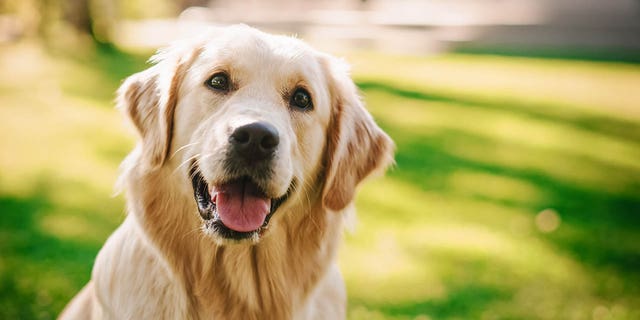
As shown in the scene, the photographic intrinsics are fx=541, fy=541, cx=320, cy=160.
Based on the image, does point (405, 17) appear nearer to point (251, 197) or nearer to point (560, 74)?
point (560, 74)

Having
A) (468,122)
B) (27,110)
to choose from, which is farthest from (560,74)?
(27,110)

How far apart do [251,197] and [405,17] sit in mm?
16166

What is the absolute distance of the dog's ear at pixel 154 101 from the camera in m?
2.61

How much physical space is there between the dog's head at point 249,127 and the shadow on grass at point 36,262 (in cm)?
175

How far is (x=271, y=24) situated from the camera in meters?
17.8

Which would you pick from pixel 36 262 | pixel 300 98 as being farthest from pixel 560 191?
pixel 36 262

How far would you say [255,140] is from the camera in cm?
229

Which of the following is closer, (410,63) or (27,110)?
(27,110)

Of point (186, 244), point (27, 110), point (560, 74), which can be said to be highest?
point (560, 74)

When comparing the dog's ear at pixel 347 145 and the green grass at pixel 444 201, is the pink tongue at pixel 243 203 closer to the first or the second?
the dog's ear at pixel 347 145

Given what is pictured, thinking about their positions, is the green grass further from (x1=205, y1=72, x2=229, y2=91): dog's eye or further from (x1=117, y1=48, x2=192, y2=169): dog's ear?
(x1=205, y1=72, x2=229, y2=91): dog's eye

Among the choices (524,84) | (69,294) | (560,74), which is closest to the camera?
(69,294)

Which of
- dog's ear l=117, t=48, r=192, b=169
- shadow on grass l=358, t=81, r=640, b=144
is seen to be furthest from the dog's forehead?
shadow on grass l=358, t=81, r=640, b=144

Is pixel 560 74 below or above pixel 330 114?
above
